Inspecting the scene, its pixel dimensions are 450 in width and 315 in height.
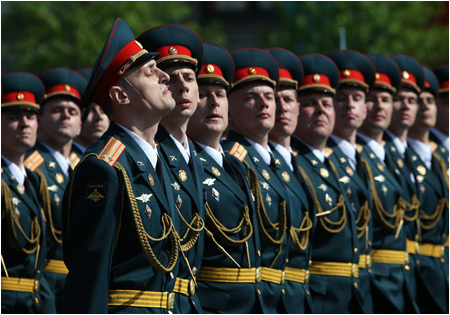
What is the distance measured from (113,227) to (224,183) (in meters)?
1.85

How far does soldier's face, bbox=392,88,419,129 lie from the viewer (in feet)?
33.9

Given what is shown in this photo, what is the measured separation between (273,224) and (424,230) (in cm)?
343

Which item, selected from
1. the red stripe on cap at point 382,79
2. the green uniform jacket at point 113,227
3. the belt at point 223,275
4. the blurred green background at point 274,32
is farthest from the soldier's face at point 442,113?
the blurred green background at point 274,32

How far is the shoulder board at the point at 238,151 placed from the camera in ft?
24.3

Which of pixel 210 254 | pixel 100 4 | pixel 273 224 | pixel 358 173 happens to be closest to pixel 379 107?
pixel 358 173

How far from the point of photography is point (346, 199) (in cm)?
846

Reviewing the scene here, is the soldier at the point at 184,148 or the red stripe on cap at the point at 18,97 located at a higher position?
the red stripe on cap at the point at 18,97

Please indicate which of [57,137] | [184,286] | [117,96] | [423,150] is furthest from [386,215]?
[117,96]

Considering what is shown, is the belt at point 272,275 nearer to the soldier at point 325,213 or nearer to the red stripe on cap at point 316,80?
the soldier at point 325,213

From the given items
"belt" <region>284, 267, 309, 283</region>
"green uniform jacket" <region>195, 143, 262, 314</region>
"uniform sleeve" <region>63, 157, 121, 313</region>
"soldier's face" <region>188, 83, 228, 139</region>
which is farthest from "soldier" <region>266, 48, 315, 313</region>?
"uniform sleeve" <region>63, 157, 121, 313</region>

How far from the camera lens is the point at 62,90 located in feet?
31.3

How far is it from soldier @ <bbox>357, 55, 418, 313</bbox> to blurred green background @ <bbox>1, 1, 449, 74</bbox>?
16.0 metres

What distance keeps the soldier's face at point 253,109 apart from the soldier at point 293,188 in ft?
1.20

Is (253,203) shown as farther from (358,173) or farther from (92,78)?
(358,173)
